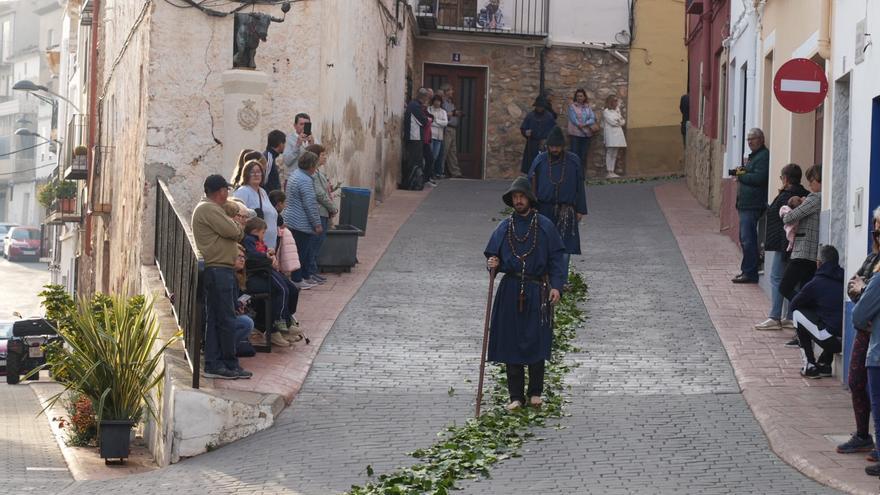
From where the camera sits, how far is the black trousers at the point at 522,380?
400 inches

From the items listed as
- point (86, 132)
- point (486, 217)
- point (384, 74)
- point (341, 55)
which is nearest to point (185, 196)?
point (341, 55)

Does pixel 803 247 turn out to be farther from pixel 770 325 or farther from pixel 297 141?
pixel 297 141

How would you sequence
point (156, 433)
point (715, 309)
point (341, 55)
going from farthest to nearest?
point (341, 55), point (715, 309), point (156, 433)

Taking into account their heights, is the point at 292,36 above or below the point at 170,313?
above

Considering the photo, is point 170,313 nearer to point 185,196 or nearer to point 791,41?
point 185,196

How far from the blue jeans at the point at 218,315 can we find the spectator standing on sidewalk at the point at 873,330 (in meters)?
4.84

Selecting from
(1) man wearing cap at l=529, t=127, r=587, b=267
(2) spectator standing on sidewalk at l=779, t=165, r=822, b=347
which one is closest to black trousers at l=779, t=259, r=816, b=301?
(2) spectator standing on sidewalk at l=779, t=165, r=822, b=347

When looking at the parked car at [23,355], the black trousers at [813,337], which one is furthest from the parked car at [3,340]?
the black trousers at [813,337]

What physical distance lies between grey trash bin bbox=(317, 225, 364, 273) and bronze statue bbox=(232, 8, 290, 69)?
7.03ft

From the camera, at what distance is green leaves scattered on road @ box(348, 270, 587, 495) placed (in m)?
8.21

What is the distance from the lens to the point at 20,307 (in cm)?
4369

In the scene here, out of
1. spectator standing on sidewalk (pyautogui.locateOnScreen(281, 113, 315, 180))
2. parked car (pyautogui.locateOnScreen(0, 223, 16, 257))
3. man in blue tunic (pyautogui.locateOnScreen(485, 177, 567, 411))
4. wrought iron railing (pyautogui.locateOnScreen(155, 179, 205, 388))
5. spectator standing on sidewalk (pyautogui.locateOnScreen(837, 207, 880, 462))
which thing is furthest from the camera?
parked car (pyautogui.locateOnScreen(0, 223, 16, 257))

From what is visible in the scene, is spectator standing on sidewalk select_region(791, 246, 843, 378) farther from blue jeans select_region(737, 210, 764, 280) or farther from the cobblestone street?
blue jeans select_region(737, 210, 764, 280)

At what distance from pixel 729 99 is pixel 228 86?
817 cm
